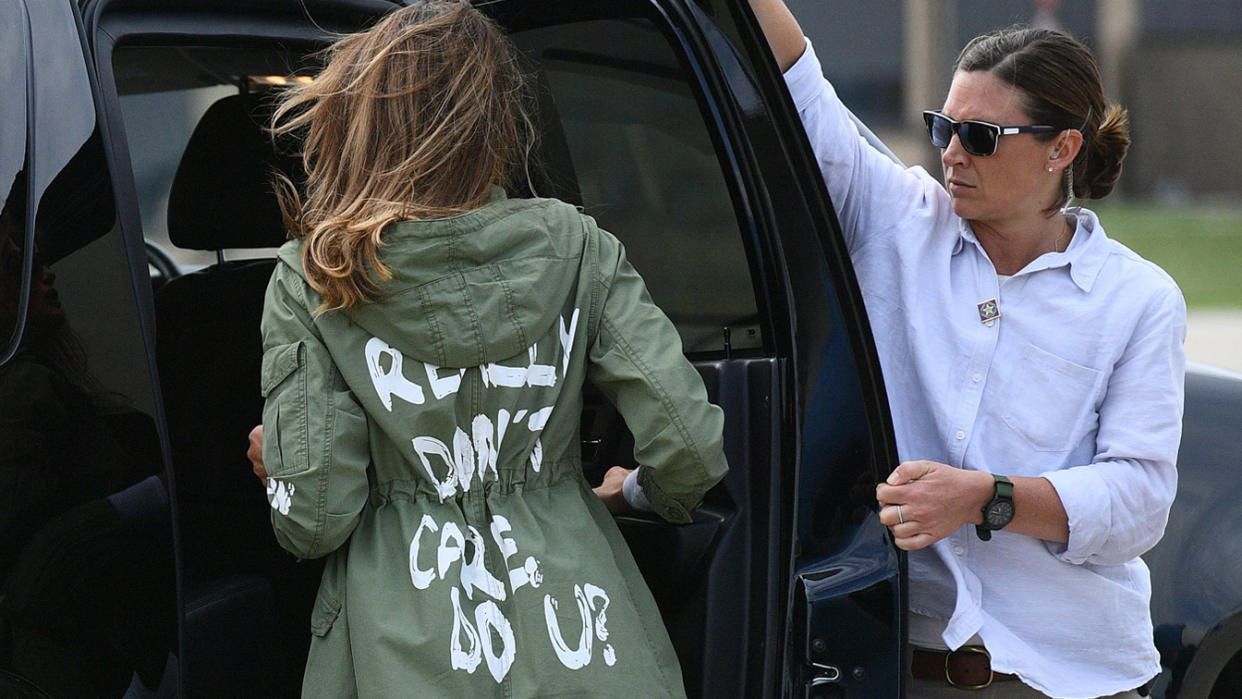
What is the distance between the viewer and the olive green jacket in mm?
1517

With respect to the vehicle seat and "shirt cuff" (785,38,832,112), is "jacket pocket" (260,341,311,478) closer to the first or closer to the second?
the vehicle seat

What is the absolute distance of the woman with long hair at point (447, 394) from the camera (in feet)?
4.98

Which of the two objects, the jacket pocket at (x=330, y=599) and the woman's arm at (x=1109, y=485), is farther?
the woman's arm at (x=1109, y=485)

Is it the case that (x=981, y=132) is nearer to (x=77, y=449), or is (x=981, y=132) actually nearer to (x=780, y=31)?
(x=780, y=31)

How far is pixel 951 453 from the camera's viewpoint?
6.07ft

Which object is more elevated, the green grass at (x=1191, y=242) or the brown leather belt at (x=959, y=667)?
the brown leather belt at (x=959, y=667)

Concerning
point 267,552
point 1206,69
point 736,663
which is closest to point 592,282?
point 736,663

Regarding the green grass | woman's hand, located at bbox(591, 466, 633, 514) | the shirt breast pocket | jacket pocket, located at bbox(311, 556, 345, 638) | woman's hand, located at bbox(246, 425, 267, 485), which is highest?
woman's hand, located at bbox(246, 425, 267, 485)

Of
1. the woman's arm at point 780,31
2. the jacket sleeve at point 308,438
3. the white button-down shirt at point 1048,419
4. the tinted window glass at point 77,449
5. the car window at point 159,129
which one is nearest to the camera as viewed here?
the tinted window glass at point 77,449

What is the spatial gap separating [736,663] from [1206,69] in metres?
38.6

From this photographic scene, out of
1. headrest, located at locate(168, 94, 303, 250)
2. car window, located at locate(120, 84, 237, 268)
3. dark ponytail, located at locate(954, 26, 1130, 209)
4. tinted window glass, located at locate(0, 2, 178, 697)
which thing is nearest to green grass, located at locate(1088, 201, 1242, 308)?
car window, located at locate(120, 84, 237, 268)

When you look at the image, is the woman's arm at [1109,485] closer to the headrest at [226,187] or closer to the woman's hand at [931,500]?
the woman's hand at [931,500]

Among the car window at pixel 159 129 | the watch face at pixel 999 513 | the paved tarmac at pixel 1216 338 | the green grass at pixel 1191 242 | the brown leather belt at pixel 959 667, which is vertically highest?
the car window at pixel 159 129

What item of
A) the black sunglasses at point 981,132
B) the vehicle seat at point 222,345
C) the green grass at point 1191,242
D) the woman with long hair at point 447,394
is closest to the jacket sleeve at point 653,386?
the woman with long hair at point 447,394
